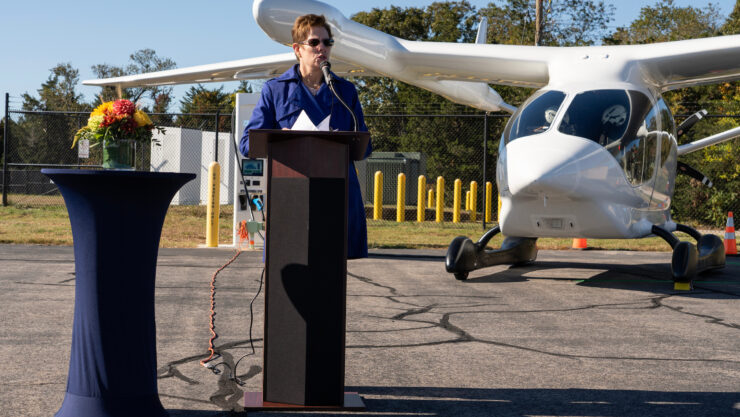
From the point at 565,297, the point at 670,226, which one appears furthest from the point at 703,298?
the point at 670,226

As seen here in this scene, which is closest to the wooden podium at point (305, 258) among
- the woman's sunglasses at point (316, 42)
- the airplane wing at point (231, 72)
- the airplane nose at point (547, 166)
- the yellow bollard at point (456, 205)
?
the woman's sunglasses at point (316, 42)

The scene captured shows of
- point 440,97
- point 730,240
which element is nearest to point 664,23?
point 440,97

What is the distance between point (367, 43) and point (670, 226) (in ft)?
14.7

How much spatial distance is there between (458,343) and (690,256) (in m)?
4.15

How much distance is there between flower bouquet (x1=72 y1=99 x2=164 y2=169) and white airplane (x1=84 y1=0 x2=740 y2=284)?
4567mm

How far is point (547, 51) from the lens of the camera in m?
9.77

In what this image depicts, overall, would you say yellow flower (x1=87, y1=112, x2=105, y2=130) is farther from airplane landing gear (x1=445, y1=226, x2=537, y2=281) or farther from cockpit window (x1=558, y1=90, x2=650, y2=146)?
airplane landing gear (x1=445, y1=226, x2=537, y2=281)

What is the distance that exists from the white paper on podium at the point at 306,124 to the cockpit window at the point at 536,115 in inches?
190

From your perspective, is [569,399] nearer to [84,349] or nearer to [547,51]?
[84,349]

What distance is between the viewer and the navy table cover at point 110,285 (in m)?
3.08

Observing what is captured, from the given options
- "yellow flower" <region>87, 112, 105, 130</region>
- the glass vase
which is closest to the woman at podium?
the glass vase

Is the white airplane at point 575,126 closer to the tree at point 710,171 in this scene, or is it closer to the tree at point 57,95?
the tree at point 710,171

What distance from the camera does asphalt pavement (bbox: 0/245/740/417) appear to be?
3748 mm

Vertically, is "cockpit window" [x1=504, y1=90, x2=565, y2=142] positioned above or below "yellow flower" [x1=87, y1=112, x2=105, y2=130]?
above
